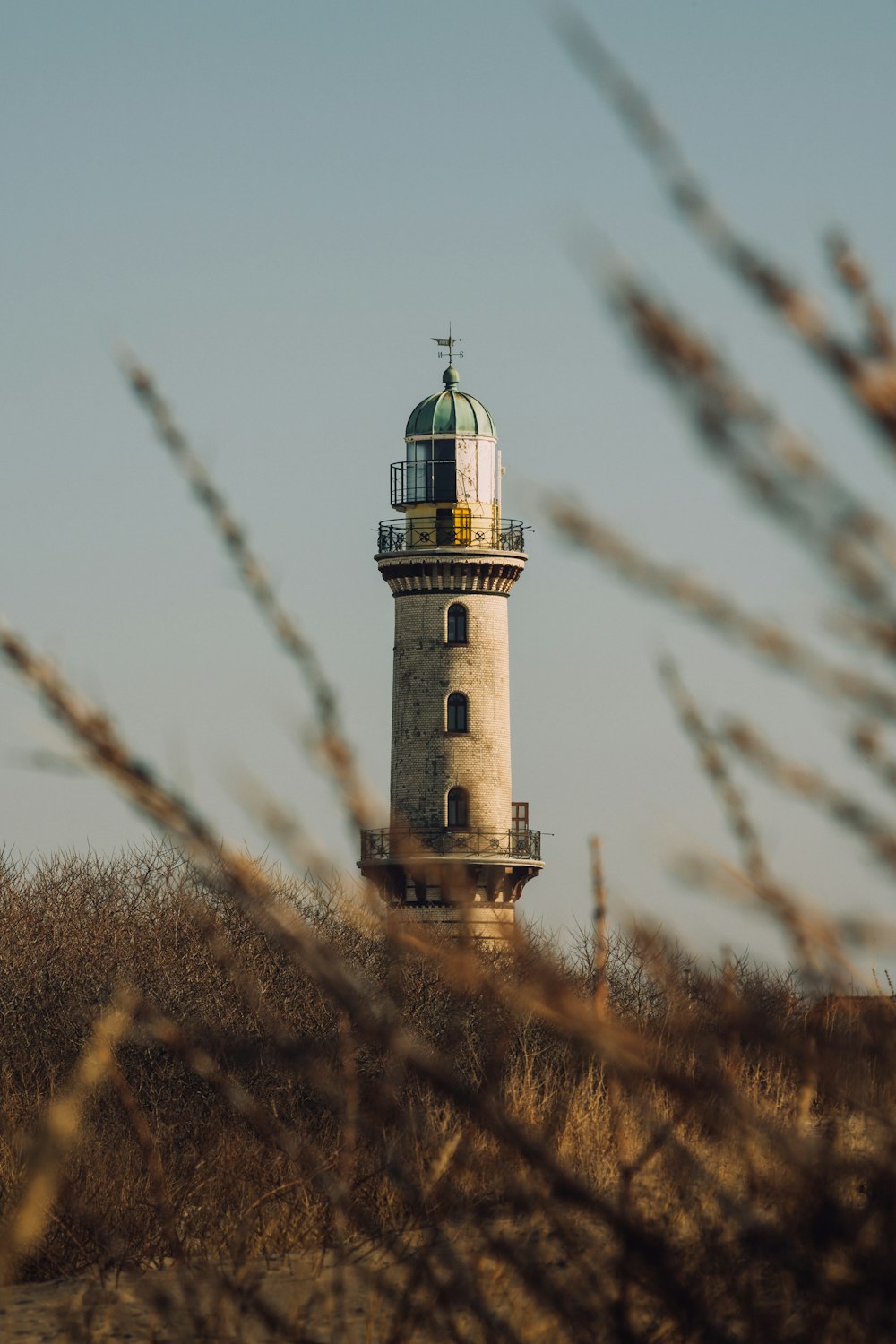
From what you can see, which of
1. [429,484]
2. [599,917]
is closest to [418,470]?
[429,484]

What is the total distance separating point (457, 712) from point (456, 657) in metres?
1.18

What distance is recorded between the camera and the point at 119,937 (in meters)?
23.7

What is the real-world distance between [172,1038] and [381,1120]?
14.3 inches

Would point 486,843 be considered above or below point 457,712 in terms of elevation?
below

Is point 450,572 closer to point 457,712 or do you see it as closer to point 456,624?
point 456,624

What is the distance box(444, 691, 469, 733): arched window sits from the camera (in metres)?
37.7

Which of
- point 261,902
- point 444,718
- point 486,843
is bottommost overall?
point 261,902

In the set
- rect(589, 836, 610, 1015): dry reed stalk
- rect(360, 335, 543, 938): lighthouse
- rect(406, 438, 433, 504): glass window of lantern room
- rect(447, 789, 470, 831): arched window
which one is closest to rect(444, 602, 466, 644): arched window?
rect(360, 335, 543, 938): lighthouse

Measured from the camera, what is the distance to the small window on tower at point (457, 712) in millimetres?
37656

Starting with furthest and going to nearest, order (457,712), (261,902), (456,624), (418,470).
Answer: (418,470), (456,624), (457,712), (261,902)

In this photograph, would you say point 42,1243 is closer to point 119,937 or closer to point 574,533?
point 574,533

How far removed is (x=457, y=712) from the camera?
3784 cm

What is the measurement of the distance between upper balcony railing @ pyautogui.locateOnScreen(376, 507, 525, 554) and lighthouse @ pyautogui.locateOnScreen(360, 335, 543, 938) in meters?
0.02

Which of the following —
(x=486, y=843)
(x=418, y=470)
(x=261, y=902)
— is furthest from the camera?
(x=418, y=470)
